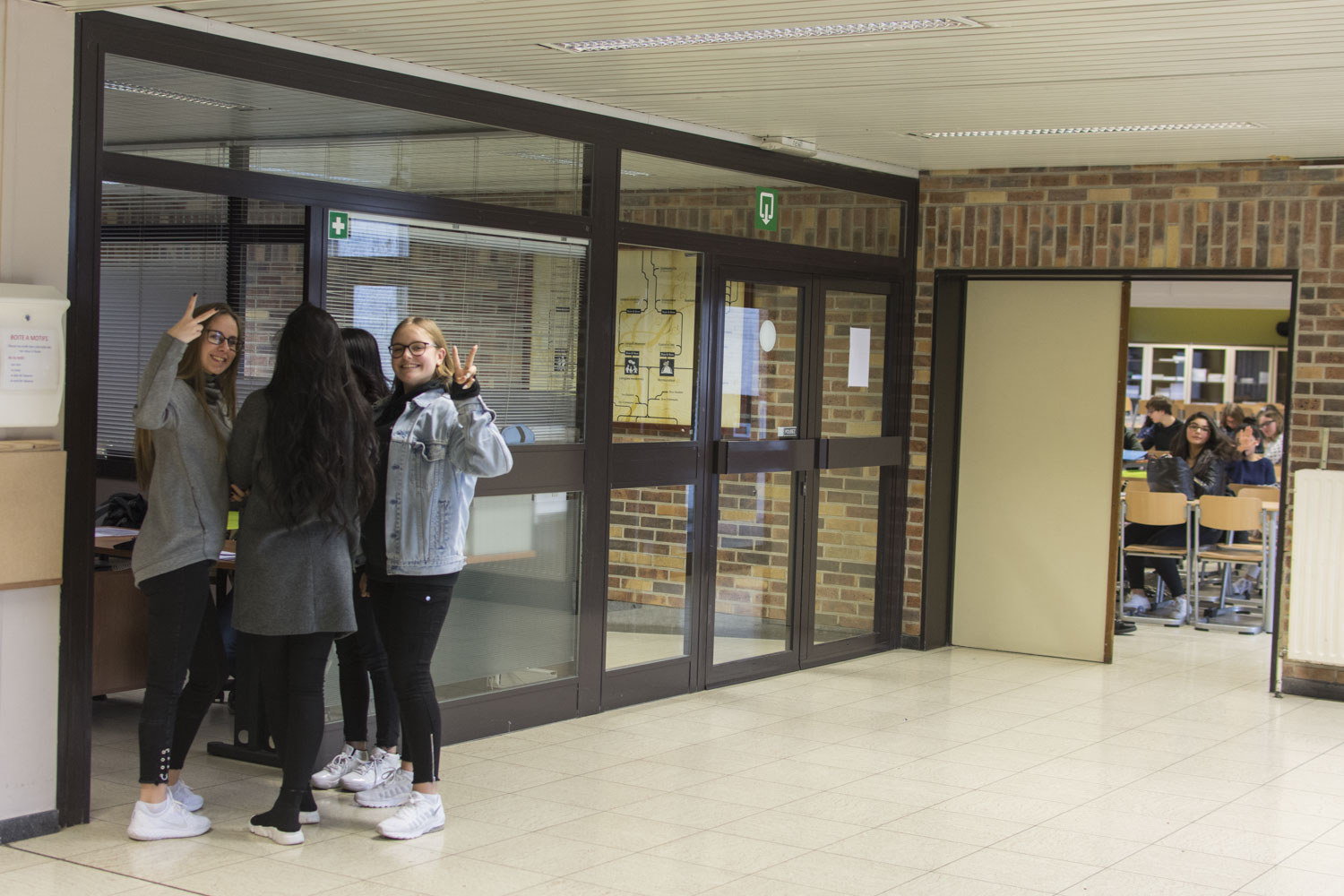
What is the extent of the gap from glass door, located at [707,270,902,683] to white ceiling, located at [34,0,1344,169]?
973 mm

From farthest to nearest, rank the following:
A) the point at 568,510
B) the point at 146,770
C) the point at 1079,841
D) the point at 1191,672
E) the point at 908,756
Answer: the point at 1191,672 < the point at 568,510 < the point at 908,756 < the point at 1079,841 < the point at 146,770

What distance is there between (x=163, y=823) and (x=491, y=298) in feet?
7.98

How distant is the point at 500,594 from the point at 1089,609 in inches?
150

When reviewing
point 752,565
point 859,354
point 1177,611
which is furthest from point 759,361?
point 1177,611

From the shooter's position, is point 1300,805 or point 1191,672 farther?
point 1191,672

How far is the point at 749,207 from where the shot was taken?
7172 mm

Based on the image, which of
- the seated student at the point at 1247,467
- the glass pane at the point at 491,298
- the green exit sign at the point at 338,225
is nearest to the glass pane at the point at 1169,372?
the seated student at the point at 1247,467

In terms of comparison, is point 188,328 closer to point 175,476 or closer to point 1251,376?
point 175,476

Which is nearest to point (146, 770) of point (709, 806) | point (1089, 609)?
point (709, 806)

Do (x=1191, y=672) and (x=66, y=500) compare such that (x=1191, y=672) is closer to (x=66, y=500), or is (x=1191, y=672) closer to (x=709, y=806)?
(x=709, y=806)

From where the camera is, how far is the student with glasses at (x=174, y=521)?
4.34 metres

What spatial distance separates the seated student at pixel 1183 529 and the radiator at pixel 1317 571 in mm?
2400

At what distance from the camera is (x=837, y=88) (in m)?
5.93

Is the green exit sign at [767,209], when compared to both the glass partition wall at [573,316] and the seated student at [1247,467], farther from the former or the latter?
the seated student at [1247,467]
